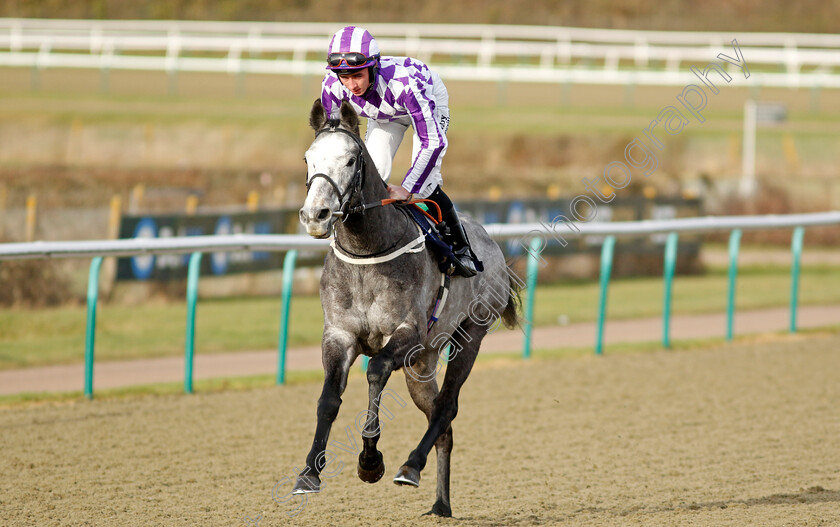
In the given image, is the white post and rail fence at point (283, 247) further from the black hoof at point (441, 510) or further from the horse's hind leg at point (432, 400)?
the black hoof at point (441, 510)

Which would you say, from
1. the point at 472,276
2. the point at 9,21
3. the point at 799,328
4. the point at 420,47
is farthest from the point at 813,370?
the point at 9,21

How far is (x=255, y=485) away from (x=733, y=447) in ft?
9.58

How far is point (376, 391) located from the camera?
14.3 feet

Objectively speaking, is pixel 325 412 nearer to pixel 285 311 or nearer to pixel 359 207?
pixel 359 207

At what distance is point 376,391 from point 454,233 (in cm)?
105

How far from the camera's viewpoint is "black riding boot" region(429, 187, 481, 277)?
16.7ft

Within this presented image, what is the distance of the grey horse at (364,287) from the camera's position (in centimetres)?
419

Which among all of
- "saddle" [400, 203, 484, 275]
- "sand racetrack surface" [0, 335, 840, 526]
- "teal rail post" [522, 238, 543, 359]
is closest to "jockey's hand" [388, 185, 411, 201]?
"saddle" [400, 203, 484, 275]

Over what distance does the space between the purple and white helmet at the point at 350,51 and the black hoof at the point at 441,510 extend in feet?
6.87

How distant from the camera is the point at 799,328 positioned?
11406 millimetres

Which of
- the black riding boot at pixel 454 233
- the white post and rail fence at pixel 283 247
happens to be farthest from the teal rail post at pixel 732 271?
the black riding boot at pixel 454 233

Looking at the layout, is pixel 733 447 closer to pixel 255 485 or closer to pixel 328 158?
pixel 255 485

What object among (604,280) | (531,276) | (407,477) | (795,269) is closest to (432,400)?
(407,477)

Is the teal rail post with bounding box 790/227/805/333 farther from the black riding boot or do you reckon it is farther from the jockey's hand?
the jockey's hand
